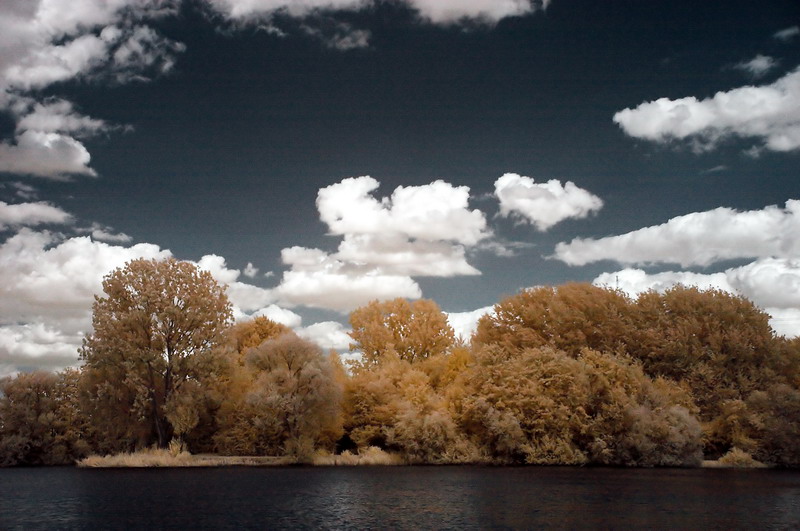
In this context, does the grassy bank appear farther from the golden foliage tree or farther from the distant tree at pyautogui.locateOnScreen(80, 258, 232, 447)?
the golden foliage tree

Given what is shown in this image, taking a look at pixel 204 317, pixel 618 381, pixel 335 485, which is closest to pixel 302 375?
pixel 204 317

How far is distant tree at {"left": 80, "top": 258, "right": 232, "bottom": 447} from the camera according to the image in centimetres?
6988

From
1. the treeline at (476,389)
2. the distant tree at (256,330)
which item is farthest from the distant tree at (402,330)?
the treeline at (476,389)

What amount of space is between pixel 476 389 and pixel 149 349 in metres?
34.0

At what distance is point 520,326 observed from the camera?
78375 millimetres

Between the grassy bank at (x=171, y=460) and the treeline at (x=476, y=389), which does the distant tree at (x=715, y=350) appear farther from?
the grassy bank at (x=171, y=460)

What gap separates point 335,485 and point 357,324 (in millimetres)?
54531

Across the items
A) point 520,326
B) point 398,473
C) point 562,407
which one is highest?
point 520,326

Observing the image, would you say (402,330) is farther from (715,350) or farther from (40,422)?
(40,422)

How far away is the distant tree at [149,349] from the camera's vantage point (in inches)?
2751

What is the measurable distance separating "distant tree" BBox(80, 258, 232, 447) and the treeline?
15 centimetres

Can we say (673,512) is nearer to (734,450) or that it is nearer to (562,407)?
(562,407)

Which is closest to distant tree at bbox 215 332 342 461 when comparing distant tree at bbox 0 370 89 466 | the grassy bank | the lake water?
the grassy bank

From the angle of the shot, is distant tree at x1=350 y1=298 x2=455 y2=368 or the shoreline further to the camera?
distant tree at x1=350 y1=298 x2=455 y2=368
